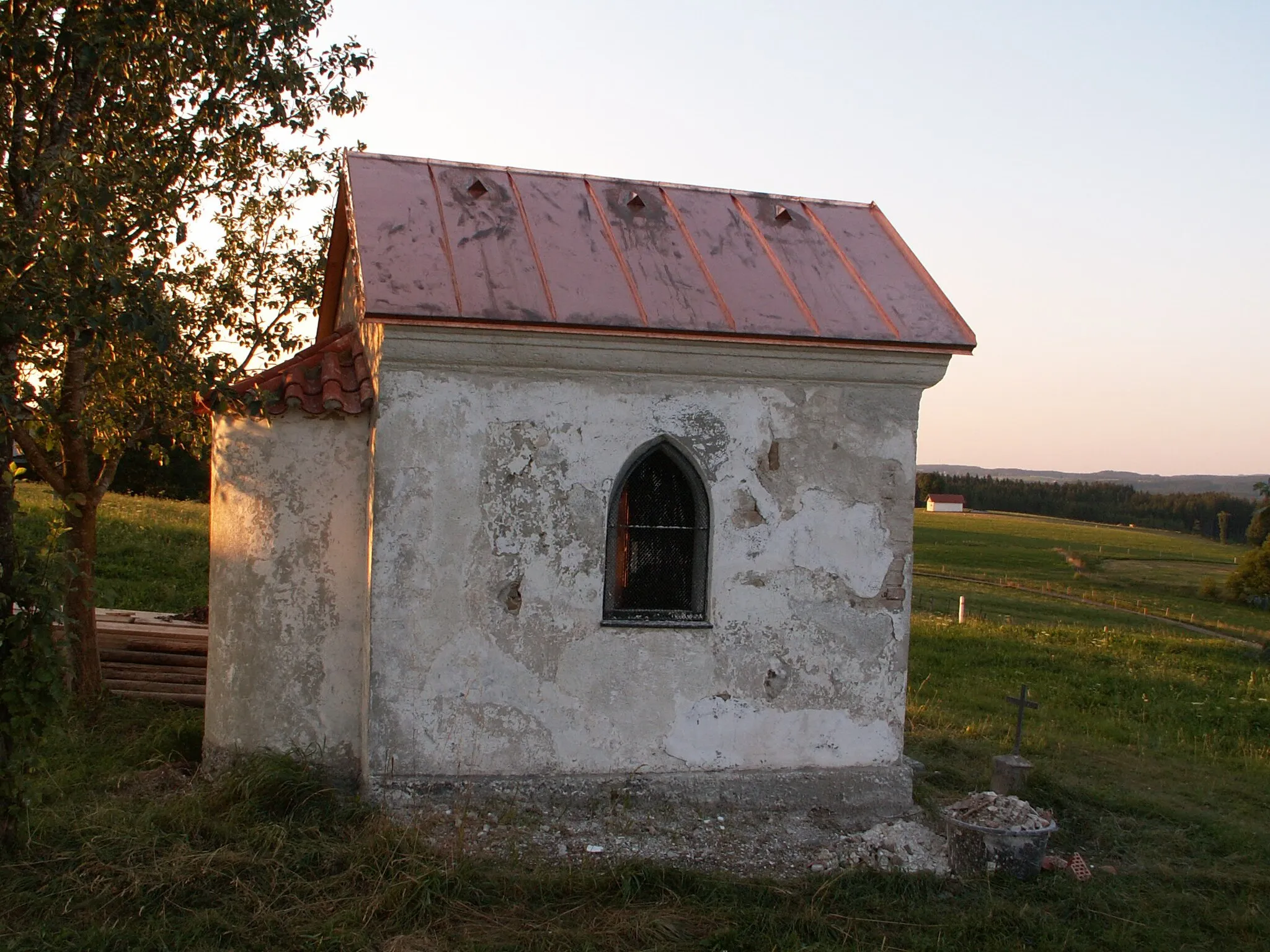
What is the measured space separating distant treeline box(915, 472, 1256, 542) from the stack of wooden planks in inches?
2531

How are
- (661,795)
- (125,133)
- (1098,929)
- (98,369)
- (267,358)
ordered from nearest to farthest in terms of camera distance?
(1098,929) < (661,795) < (125,133) < (98,369) < (267,358)

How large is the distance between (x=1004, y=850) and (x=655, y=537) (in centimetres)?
332

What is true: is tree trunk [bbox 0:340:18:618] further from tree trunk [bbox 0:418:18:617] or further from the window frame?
the window frame

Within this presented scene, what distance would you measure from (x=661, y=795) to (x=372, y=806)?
2139mm

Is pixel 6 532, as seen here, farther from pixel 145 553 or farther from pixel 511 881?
pixel 145 553

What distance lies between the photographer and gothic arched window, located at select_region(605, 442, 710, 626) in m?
8.27

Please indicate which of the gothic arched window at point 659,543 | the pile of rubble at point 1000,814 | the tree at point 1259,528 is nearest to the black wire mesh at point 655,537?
the gothic arched window at point 659,543

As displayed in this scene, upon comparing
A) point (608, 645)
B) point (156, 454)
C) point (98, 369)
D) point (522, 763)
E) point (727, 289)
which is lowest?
point (522, 763)

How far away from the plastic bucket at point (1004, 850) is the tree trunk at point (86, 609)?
7897 millimetres

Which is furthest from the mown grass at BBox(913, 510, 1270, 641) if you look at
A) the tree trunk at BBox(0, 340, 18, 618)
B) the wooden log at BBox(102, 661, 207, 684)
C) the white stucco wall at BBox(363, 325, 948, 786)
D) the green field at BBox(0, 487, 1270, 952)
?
the tree trunk at BBox(0, 340, 18, 618)

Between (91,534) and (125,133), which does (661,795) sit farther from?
(125,133)

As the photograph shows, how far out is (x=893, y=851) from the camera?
7.62 meters

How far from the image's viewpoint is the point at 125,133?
908 cm

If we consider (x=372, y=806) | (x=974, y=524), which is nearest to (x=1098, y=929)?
(x=372, y=806)
